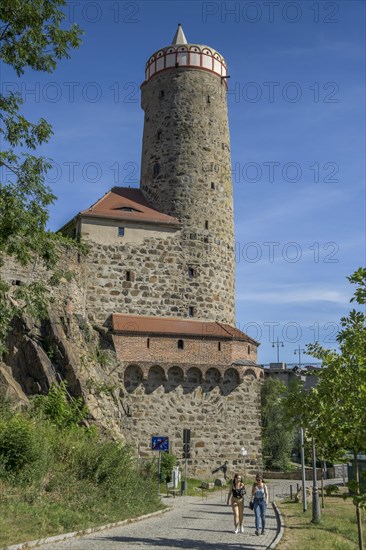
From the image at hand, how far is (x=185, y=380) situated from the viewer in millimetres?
30922

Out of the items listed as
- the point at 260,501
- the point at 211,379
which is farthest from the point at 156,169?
the point at 260,501

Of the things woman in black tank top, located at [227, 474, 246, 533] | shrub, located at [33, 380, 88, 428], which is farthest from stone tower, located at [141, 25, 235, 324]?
woman in black tank top, located at [227, 474, 246, 533]

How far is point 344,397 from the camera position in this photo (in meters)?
13.1

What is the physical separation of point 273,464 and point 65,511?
1516 inches

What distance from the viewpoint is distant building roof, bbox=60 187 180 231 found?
32.6 metres

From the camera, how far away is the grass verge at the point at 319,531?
13531 millimetres

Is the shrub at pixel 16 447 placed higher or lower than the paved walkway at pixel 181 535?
higher

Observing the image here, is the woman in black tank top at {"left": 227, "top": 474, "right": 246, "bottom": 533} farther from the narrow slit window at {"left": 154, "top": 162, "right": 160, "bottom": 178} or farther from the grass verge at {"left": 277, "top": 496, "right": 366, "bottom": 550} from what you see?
the narrow slit window at {"left": 154, "top": 162, "right": 160, "bottom": 178}

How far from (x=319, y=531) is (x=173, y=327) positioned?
1666cm

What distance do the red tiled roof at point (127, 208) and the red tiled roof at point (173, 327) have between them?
560 cm

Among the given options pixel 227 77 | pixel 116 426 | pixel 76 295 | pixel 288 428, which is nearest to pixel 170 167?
pixel 227 77

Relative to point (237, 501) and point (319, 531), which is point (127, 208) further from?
point (319, 531)

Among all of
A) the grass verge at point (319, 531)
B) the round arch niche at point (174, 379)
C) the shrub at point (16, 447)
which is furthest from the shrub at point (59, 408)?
the grass verge at point (319, 531)

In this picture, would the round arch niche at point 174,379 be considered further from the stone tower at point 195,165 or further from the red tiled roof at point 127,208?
the red tiled roof at point 127,208
